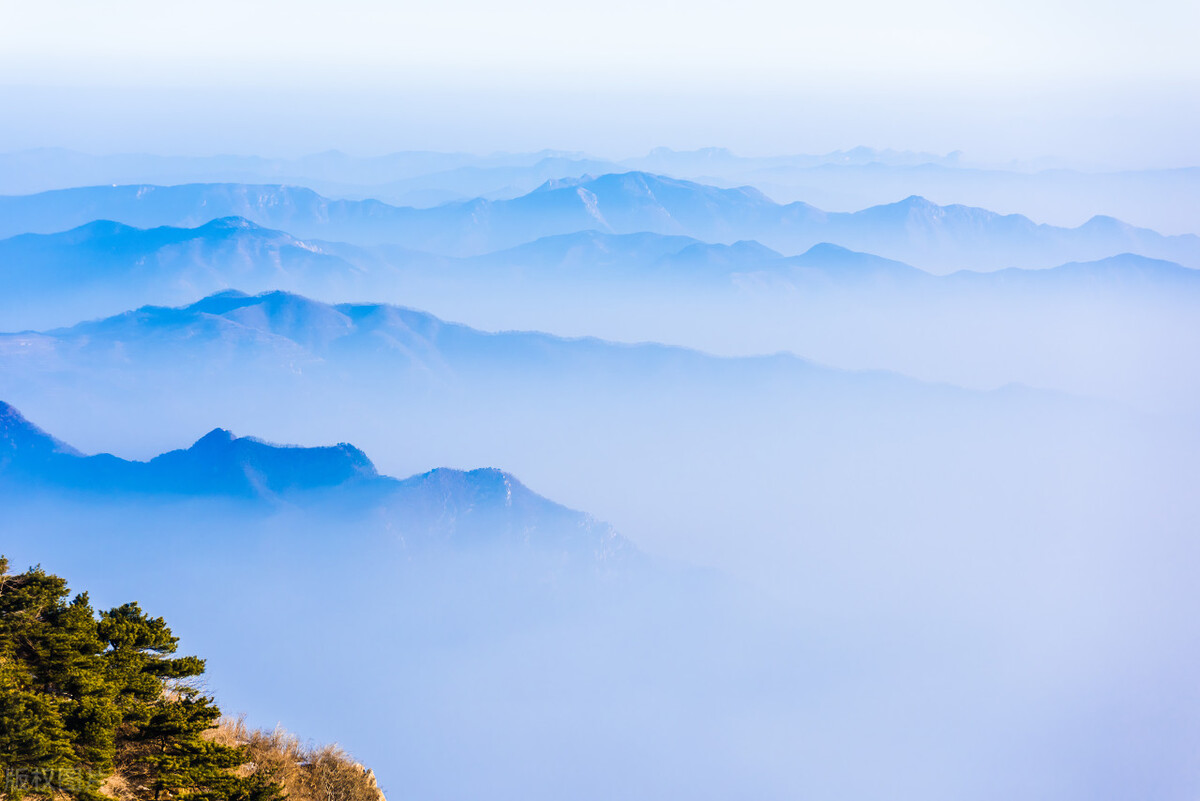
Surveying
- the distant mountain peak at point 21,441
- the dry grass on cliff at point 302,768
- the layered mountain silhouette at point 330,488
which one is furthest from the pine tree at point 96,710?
the distant mountain peak at point 21,441

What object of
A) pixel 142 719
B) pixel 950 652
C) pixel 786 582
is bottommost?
pixel 142 719

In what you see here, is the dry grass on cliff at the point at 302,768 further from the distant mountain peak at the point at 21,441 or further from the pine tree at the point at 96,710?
the distant mountain peak at the point at 21,441

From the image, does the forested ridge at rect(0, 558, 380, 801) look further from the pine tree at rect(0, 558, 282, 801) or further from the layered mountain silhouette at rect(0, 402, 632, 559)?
the layered mountain silhouette at rect(0, 402, 632, 559)

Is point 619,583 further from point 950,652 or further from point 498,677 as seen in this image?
point 950,652

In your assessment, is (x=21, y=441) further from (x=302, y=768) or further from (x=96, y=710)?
(x=96, y=710)

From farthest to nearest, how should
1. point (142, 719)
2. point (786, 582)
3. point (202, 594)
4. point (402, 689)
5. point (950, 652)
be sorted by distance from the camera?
point (786, 582)
point (950, 652)
point (202, 594)
point (402, 689)
point (142, 719)

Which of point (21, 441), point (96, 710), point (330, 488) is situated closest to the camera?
point (96, 710)

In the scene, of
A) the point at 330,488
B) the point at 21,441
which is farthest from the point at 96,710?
the point at 21,441

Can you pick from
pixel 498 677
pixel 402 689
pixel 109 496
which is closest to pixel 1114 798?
pixel 498 677
